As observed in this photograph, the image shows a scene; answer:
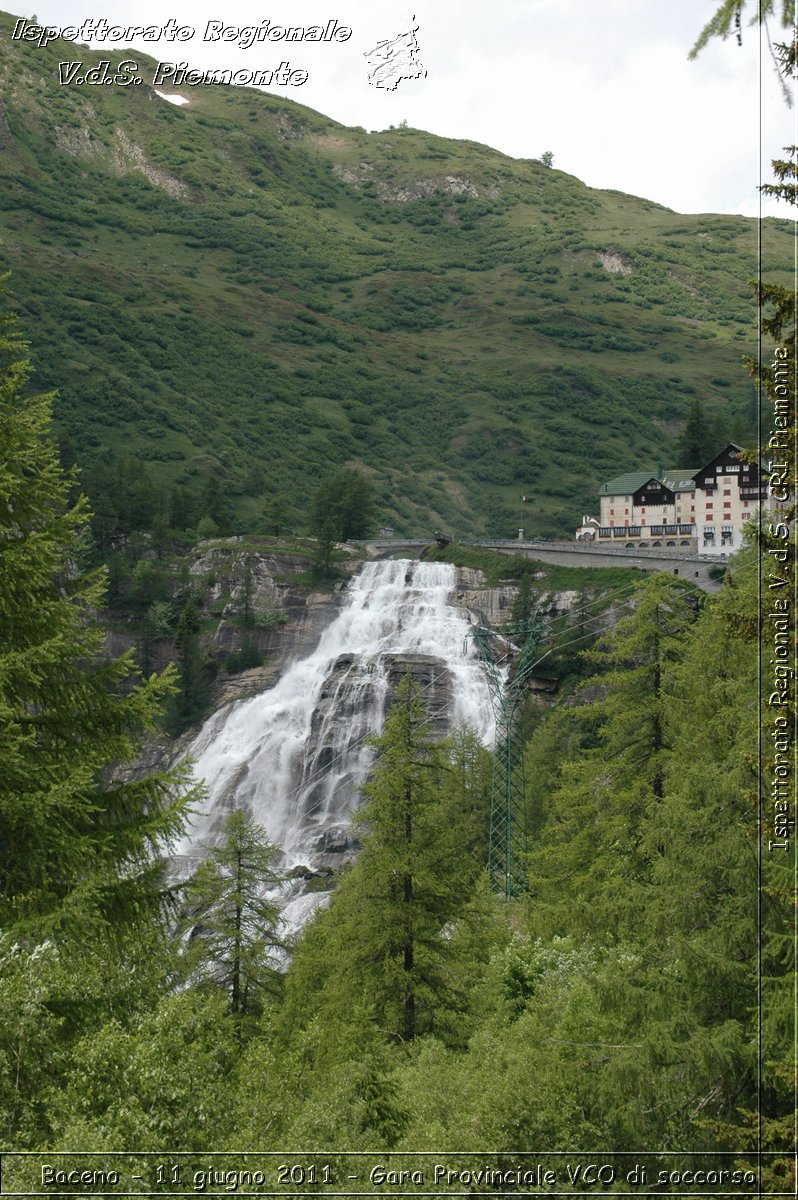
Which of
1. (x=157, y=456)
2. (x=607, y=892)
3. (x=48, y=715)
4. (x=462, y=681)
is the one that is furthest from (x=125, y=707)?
(x=157, y=456)

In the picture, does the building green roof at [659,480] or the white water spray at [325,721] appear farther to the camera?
the building green roof at [659,480]

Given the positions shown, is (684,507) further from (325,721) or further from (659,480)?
(325,721)

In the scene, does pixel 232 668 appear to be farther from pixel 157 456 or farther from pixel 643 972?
pixel 643 972

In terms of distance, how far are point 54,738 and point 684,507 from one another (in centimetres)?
11850

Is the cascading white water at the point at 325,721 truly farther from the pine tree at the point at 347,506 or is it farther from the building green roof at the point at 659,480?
the building green roof at the point at 659,480

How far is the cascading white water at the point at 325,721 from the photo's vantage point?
8081cm

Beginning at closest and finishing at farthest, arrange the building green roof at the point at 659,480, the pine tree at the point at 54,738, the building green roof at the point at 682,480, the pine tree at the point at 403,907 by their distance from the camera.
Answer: the pine tree at the point at 54,738
the pine tree at the point at 403,907
the building green roof at the point at 682,480
the building green roof at the point at 659,480

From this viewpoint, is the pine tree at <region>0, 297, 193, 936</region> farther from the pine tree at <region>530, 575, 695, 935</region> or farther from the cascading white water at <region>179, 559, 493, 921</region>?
the cascading white water at <region>179, 559, 493, 921</region>

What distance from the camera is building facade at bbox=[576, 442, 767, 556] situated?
4638 inches

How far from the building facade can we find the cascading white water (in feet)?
101

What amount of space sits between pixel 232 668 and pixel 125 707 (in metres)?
86.7

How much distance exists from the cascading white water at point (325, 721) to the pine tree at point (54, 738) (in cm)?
5967

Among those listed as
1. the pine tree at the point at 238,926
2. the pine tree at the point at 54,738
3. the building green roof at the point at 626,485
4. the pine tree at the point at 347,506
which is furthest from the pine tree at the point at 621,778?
the building green roof at the point at 626,485

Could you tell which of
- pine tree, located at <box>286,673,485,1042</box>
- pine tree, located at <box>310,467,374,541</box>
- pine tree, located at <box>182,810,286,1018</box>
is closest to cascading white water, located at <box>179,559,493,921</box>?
pine tree, located at <box>310,467,374,541</box>
